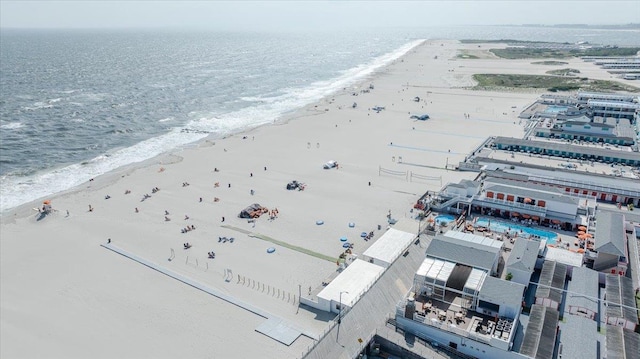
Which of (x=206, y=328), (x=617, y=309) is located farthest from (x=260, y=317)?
(x=617, y=309)

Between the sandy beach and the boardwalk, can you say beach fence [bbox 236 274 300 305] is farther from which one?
the boardwalk

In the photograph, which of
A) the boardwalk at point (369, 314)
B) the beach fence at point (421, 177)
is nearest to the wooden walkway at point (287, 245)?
the boardwalk at point (369, 314)

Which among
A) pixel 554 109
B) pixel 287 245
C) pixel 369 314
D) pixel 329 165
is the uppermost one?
pixel 554 109

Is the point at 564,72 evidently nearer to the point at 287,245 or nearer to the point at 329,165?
the point at 329,165

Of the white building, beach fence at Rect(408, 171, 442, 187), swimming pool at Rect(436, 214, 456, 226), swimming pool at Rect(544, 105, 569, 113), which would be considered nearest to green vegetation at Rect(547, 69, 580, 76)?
swimming pool at Rect(544, 105, 569, 113)

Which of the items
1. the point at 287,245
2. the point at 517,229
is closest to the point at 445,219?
the point at 517,229
